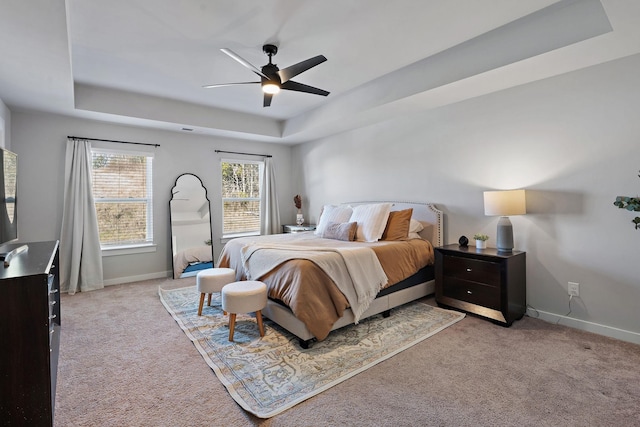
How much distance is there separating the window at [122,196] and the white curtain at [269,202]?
6.45 feet

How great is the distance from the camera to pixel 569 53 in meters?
2.47

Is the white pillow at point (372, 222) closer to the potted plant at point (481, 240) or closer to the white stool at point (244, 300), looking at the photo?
the potted plant at point (481, 240)

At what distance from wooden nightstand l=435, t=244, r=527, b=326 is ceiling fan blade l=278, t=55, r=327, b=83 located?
2323 mm

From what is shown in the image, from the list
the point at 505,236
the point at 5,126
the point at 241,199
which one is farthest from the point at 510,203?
the point at 5,126

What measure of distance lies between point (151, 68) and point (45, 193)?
7.78 ft

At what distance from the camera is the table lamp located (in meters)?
2.97

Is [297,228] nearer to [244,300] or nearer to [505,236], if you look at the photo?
[244,300]

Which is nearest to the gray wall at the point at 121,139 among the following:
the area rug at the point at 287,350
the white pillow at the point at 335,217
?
the area rug at the point at 287,350

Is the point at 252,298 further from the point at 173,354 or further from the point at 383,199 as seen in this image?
the point at 383,199

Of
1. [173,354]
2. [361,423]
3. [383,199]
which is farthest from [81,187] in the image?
[361,423]

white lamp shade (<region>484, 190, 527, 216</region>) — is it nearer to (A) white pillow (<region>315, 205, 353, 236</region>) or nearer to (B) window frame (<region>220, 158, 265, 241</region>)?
(A) white pillow (<region>315, 205, 353, 236</region>)

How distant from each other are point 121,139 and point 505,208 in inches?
203

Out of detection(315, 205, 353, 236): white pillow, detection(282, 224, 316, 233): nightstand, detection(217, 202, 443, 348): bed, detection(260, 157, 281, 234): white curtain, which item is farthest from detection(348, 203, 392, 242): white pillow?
detection(260, 157, 281, 234): white curtain

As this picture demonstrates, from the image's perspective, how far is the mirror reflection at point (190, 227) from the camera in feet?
16.4
